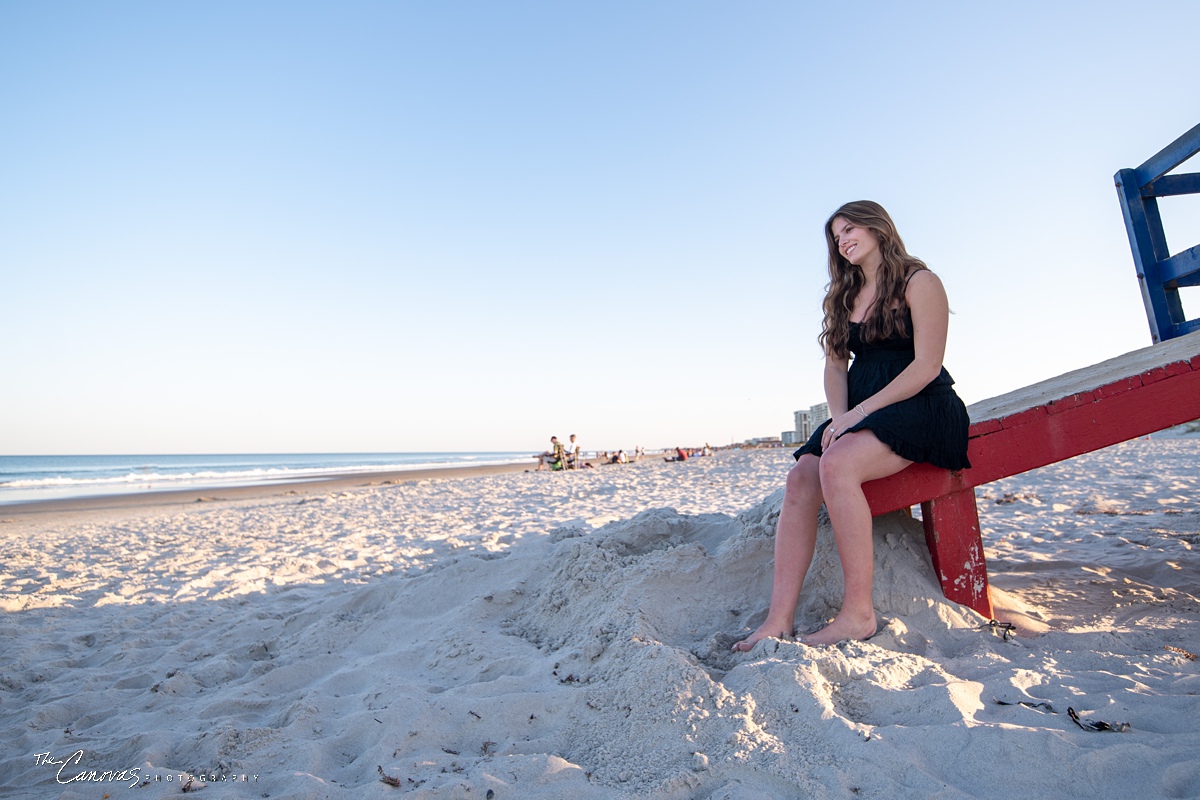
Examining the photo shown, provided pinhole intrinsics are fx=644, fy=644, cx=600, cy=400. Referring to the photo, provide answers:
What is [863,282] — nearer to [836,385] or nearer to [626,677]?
[836,385]

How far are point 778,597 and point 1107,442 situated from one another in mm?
1358

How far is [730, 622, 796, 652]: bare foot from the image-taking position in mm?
2342

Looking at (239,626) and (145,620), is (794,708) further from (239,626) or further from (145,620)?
(145,620)

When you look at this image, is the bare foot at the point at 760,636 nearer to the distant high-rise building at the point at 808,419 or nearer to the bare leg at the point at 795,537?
the bare leg at the point at 795,537

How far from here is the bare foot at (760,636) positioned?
2.34m

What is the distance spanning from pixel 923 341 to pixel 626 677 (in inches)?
66.6

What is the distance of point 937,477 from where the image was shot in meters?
2.56

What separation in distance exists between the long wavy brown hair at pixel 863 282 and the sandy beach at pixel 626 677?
2.78ft

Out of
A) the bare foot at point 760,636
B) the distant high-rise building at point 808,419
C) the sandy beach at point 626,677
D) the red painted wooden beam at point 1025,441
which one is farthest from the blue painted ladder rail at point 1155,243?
the distant high-rise building at point 808,419

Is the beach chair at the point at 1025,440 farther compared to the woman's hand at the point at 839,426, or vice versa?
the woman's hand at the point at 839,426

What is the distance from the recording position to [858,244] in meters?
2.79

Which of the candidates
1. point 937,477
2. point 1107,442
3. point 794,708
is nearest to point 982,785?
point 794,708

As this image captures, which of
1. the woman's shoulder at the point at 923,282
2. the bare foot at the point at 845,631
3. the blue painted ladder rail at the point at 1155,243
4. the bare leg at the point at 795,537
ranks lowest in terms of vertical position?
the bare foot at the point at 845,631

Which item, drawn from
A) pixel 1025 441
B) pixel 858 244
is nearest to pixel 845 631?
pixel 1025 441
